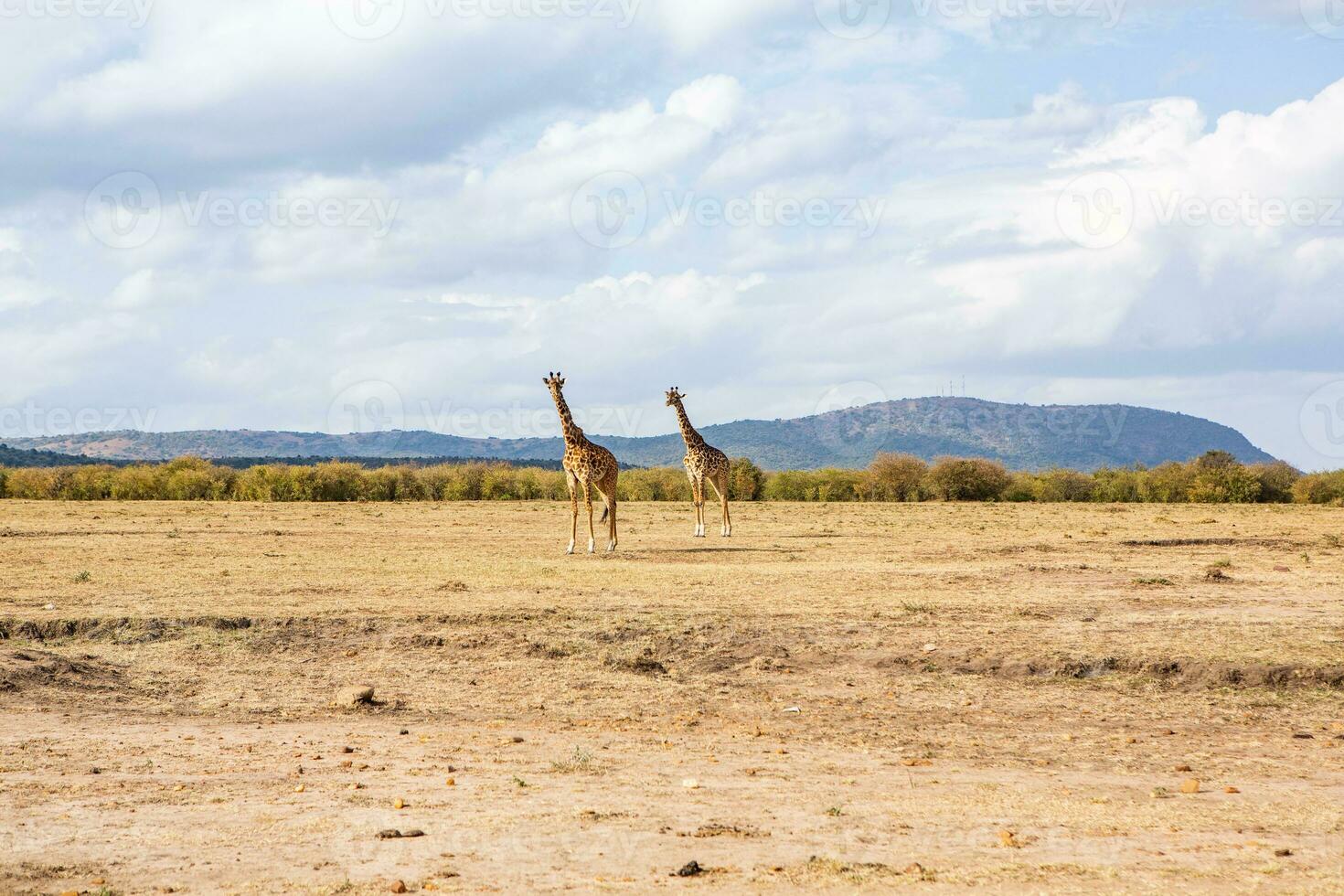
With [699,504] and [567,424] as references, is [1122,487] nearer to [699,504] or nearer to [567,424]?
[699,504]

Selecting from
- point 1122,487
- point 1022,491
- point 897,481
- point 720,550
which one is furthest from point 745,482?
point 720,550

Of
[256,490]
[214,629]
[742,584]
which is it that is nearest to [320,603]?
[214,629]

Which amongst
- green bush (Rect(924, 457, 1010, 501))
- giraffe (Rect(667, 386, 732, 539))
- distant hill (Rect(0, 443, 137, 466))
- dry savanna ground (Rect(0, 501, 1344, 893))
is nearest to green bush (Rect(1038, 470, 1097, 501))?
green bush (Rect(924, 457, 1010, 501))

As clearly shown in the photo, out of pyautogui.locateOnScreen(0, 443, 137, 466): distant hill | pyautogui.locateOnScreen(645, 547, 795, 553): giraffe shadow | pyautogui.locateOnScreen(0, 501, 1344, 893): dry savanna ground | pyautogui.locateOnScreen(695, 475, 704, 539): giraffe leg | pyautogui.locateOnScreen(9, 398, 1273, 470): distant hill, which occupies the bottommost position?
pyautogui.locateOnScreen(0, 501, 1344, 893): dry savanna ground

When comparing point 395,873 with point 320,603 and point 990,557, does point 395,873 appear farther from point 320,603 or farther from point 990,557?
point 990,557

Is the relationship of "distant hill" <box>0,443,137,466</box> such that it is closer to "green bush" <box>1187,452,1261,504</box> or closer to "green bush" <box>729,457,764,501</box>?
"green bush" <box>729,457,764,501</box>

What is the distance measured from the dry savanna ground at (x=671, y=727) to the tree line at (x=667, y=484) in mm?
30111

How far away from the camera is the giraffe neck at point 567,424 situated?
1006 inches

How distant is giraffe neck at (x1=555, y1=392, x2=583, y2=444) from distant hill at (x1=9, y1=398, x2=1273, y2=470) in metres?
113

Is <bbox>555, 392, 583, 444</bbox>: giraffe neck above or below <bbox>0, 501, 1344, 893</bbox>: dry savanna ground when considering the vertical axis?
above

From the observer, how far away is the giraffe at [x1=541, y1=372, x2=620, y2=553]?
25.2 meters

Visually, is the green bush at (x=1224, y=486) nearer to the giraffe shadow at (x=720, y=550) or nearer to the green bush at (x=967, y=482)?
the green bush at (x=967, y=482)

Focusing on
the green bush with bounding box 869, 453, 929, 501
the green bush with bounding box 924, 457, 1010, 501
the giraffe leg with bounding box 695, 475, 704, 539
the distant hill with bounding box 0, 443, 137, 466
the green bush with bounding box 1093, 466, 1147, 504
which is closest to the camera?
the giraffe leg with bounding box 695, 475, 704, 539

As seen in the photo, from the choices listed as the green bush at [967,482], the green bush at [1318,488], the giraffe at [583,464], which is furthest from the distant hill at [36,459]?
the green bush at [1318,488]
